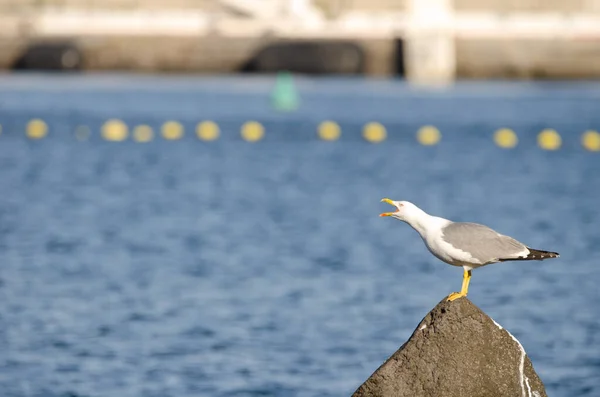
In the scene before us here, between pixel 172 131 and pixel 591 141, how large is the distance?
17.1m

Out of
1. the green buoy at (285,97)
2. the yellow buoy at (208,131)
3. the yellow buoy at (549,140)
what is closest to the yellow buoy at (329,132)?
the yellow buoy at (208,131)

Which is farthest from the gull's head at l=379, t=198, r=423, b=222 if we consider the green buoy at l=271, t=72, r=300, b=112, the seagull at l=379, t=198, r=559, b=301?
the green buoy at l=271, t=72, r=300, b=112

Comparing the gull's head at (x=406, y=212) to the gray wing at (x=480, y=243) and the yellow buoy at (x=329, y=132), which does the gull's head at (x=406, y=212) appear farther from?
the yellow buoy at (x=329, y=132)

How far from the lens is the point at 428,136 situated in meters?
60.9

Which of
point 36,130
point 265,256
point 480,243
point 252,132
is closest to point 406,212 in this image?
point 480,243

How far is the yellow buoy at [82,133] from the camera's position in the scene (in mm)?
59503

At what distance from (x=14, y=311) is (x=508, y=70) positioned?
65799mm

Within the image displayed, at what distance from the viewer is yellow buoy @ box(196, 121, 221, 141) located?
60031 mm

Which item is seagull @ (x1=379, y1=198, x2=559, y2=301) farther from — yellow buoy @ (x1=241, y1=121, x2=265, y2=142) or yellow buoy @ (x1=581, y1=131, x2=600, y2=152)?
yellow buoy @ (x1=241, y1=121, x2=265, y2=142)

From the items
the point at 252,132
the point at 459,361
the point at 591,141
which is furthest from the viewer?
the point at 252,132

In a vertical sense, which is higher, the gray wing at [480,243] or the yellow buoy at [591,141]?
the yellow buoy at [591,141]

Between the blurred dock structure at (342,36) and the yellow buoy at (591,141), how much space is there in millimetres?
24760

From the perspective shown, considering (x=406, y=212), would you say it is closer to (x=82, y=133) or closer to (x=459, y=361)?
(x=459, y=361)

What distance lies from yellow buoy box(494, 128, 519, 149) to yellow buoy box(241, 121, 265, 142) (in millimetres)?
9684
